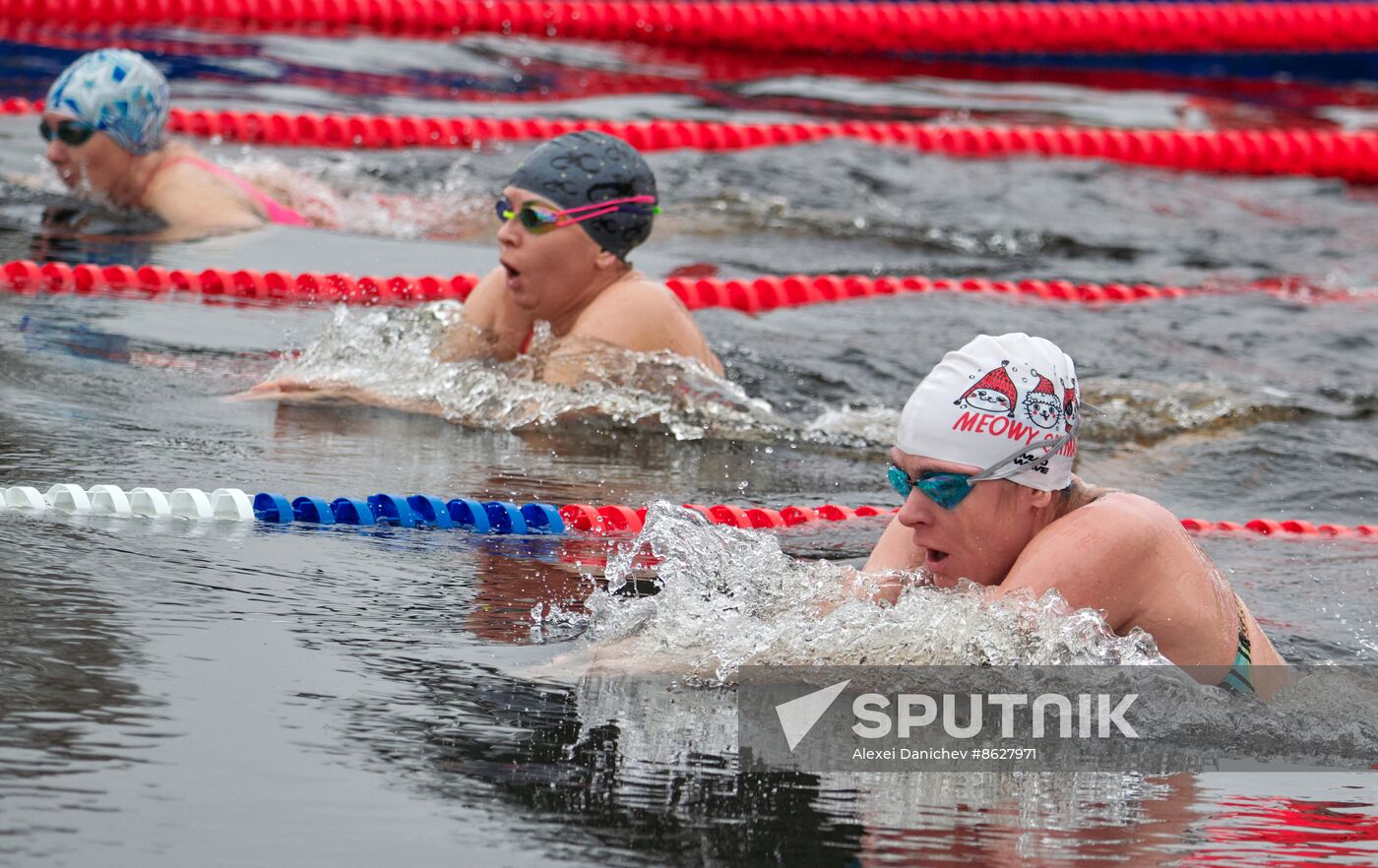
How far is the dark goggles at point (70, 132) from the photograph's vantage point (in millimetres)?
6629

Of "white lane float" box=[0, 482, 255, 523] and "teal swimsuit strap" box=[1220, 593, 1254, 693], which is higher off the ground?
"white lane float" box=[0, 482, 255, 523]

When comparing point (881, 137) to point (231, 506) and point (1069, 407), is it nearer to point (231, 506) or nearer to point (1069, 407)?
point (231, 506)

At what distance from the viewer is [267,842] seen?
228 centimetres

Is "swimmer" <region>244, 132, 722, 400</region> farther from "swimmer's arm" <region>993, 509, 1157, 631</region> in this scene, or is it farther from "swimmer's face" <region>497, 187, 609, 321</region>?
"swimmer's arm" <region>993, 509, 1157, 631</region>

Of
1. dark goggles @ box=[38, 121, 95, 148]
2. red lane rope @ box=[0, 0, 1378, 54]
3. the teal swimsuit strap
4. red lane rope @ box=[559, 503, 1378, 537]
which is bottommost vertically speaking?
the teal swimsuit strap

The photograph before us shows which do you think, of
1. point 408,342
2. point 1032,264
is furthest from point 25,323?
point 1032,264

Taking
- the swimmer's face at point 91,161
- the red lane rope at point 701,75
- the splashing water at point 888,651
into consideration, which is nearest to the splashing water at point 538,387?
the splashing water at point 888,651

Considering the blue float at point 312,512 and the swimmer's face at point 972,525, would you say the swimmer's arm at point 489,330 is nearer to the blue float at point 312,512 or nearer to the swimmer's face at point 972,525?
the blue float at point 312,512

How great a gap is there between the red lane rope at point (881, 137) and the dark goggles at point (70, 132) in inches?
66.4

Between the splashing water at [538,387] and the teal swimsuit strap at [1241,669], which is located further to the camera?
the splashing water at [538,387]

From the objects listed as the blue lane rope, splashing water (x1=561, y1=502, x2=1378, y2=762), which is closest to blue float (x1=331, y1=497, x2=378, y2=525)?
the blue lane rope

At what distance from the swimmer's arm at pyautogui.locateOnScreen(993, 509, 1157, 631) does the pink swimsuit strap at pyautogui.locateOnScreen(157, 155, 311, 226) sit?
15.5 feet

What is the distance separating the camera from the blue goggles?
2.95m

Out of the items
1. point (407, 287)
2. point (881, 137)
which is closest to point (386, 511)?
point (407, 287)
